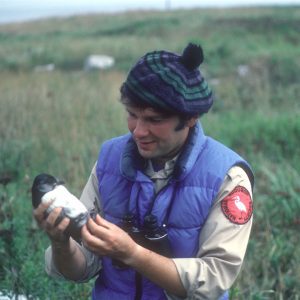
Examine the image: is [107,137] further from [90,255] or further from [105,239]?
[105,239]

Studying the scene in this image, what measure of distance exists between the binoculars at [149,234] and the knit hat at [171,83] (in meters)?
0.35

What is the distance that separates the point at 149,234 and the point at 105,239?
21 cm

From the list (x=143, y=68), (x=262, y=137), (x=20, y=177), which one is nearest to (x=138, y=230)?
(x=143, y=68)

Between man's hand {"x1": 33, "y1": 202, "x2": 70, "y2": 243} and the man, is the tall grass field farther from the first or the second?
man's hand {"x1": 33, "y1": 202, "x2": 70, "y2": 243}

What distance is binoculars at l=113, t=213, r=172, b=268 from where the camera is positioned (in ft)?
6.25

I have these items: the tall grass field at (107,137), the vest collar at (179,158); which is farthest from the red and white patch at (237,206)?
the tall grass field at (107,137)

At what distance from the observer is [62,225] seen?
1758 millimetres

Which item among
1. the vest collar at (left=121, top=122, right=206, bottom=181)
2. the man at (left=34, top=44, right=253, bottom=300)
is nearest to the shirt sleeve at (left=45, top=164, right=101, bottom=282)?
the man at (left=34, top=44, right=253, bottom=300)

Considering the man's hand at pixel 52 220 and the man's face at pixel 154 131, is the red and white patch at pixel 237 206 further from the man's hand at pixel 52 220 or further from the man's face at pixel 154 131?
the man's hand at pixel 52 220

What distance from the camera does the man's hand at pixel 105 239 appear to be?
174cm

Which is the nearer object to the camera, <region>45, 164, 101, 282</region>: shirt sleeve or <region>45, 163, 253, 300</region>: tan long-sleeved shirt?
<region>45, 163, 253, 300</region>: tan long-sleeved shirt

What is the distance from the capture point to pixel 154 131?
1923mm

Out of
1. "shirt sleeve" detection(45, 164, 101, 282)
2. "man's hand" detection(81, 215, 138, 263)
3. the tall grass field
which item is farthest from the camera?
the tall grass field

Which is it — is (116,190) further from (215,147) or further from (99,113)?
(99,113)
